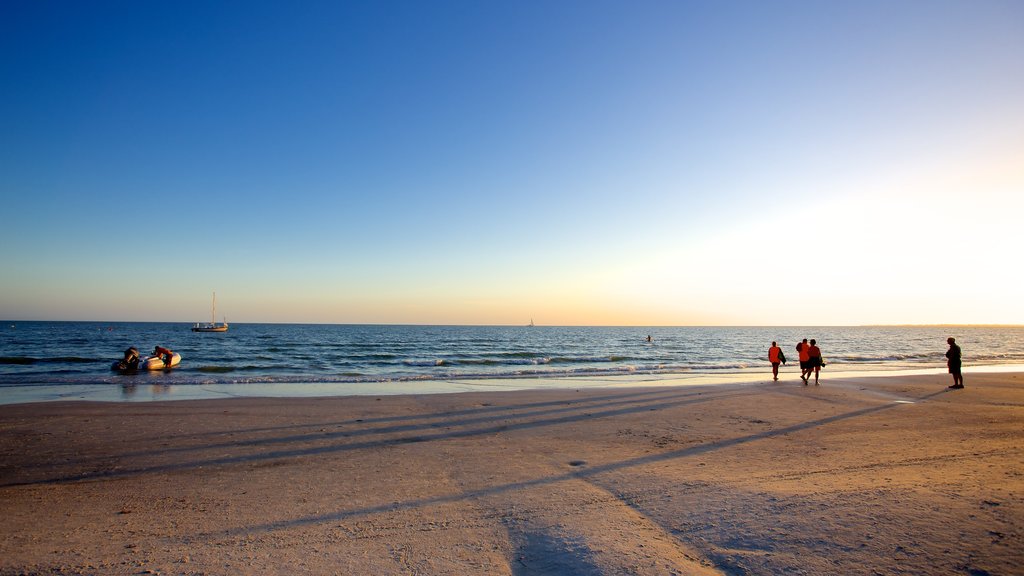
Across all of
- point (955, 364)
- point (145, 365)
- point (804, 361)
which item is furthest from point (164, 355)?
point (955, 364)

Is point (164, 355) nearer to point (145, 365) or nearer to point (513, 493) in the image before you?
point (145, 365)

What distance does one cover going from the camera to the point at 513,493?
628cm

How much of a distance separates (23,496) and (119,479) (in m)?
1.01

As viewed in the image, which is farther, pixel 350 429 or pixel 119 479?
pixel 350 429

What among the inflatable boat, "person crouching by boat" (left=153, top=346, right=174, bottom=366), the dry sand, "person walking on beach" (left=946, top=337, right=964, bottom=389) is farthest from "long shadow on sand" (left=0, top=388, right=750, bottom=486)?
"person crouching by boat" (left=153, top=346, right=174, bottom=366)

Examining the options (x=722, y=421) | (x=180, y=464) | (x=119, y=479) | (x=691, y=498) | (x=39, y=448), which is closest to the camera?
(x=691, y=498)

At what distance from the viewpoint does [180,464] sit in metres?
7.94

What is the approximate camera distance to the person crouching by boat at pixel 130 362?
25.3 m

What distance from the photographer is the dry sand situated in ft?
14.4

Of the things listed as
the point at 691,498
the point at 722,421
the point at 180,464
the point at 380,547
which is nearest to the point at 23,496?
the point at 180,464

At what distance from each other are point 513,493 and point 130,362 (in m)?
28.0

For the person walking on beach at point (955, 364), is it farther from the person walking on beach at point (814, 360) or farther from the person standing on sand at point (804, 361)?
the person standing on sand at point (804, 361)

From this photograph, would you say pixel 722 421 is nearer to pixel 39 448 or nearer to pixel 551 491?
pixel 551 491

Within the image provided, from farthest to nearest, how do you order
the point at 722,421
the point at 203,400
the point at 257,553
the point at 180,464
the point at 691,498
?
the point at 203,400 → the point at 722,421 → the point at 180,464 → the point at 691,498 → the point at 257,553
